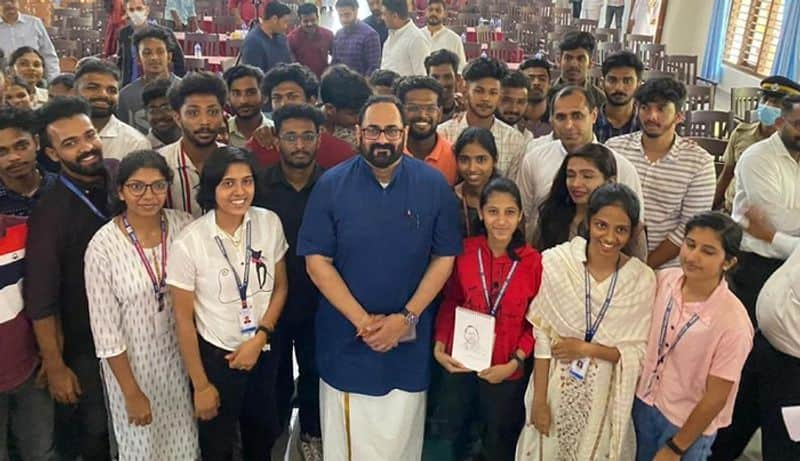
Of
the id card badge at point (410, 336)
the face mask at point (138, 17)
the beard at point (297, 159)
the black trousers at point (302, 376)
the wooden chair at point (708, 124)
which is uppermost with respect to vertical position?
the face mask at point (138, 17)

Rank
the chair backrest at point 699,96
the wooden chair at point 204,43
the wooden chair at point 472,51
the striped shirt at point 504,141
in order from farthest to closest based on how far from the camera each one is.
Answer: the wooden chair at point 472,51 → the wooden chair at point 204,43 → the chair backrest at point 699,96 → the striped shirt at point 504,141

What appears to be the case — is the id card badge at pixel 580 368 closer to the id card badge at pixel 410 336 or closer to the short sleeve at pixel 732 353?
the short sleeve at pixel 732 353

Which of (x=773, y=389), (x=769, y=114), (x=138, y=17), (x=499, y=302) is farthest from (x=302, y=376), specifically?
(x=138, y=17)

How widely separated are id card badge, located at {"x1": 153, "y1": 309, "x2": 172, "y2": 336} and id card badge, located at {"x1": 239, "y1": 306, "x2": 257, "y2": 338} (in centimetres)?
24

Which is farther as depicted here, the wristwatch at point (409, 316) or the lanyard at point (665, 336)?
the wristwatch at point (409, 316)

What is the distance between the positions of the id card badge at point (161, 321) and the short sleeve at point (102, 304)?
0.11 meters

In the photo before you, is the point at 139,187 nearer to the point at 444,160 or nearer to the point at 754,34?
the point at 444,160

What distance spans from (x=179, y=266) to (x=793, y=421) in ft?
6.33

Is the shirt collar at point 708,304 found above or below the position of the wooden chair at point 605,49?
below

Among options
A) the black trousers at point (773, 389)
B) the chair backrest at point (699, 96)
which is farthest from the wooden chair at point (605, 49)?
the black trousers at point (773, 389)

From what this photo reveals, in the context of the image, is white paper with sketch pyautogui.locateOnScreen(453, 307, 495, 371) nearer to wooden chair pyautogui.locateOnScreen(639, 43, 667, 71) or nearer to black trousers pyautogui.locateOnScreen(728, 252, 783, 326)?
black trousers pyautogui.locateOnScreen(728, 252, 783, 326)

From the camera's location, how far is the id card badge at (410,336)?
2.21 metres

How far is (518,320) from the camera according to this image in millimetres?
2211

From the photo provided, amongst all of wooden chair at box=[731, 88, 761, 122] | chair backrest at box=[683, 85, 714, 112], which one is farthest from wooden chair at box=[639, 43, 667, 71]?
wooden chair at box=[731, 88, 761, 122]
